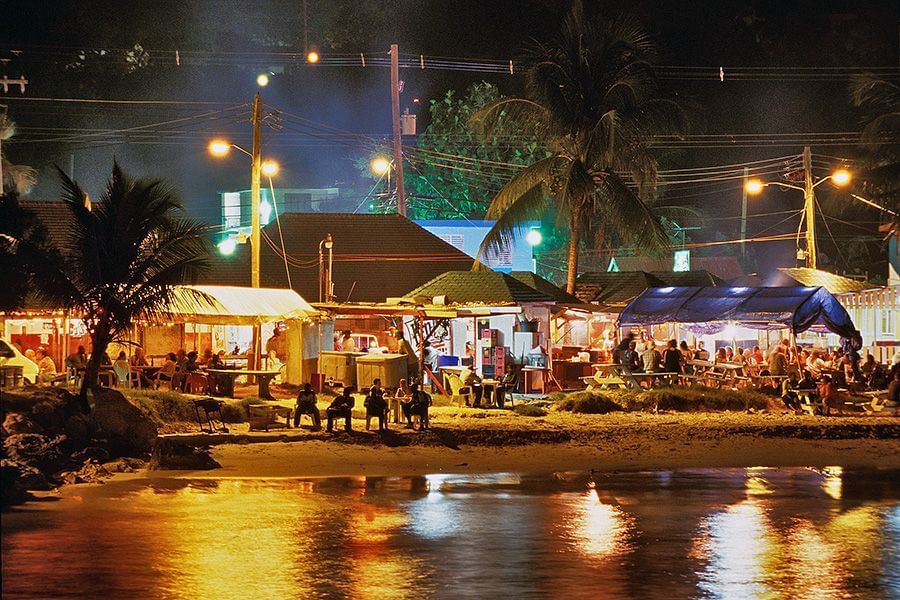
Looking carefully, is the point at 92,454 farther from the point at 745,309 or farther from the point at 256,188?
the point at 745,309

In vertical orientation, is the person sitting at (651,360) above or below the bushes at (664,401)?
above

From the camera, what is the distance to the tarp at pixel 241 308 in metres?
27.2

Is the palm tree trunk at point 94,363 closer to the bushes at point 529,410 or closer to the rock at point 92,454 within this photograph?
the rock at point 92,454

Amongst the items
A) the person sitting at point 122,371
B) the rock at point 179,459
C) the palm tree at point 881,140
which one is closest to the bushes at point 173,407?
the rock at point 179,459

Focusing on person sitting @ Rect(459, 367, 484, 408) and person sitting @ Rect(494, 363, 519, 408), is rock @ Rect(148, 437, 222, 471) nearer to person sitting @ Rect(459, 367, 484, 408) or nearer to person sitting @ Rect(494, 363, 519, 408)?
person sitting @ Rect(459, 367, 484, 408)

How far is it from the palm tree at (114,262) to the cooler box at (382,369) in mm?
5092

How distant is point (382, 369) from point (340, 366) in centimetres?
202

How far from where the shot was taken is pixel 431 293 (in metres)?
33.5

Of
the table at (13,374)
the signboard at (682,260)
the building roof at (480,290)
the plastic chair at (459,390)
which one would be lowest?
the plastic chair at (459,390)

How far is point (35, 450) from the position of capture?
18.1 meters

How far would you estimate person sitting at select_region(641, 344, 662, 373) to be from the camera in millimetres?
30522

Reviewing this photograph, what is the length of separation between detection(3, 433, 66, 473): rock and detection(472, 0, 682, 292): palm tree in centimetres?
1970

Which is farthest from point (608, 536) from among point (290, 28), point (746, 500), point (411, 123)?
point (290, 28)

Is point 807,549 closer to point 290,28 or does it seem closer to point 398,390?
point 398,390
